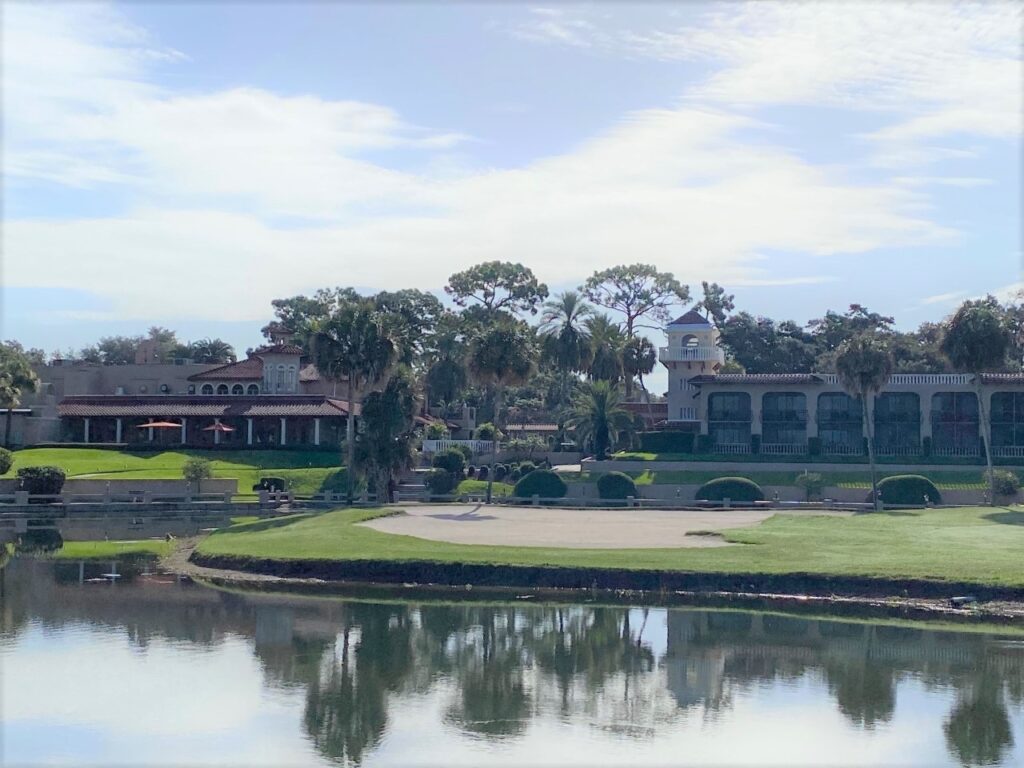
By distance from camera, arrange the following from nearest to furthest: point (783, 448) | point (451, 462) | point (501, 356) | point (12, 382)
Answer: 1. point (501, 356)
2. point (451, 462)
3. point (12, 382)
4. point (783, 448)

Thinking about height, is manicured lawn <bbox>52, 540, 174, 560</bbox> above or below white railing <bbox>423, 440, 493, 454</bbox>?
below

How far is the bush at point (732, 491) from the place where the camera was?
66.2 meters

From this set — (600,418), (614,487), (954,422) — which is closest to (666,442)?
(600,418)

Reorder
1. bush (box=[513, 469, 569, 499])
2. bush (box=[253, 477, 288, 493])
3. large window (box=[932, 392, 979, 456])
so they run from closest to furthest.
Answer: bush (box=[513, 469, 569, 499]) < bush (box=[253, 477, 288, 493]) < large window (box=[932, 392, 979, 456])

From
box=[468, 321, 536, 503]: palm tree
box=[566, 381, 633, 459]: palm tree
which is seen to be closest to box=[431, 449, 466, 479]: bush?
box=[468, 321, 536, 503]: palm tree

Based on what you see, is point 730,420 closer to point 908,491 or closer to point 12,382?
point 908,491

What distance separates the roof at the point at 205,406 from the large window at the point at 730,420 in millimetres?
25276

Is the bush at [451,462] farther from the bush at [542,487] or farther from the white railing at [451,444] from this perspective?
the white railing at [451,444]

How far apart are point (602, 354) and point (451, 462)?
78.0 feet

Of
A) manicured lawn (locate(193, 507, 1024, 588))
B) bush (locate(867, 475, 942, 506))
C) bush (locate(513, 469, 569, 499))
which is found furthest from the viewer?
bush (locate(513, 469, 569, 499))

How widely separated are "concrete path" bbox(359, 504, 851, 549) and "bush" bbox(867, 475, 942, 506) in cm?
546

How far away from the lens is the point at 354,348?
208ft

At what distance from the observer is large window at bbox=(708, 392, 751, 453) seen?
85438 mm

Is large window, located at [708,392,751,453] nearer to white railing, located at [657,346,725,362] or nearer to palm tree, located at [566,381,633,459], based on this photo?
white railing, located at [657,346,725,362]
